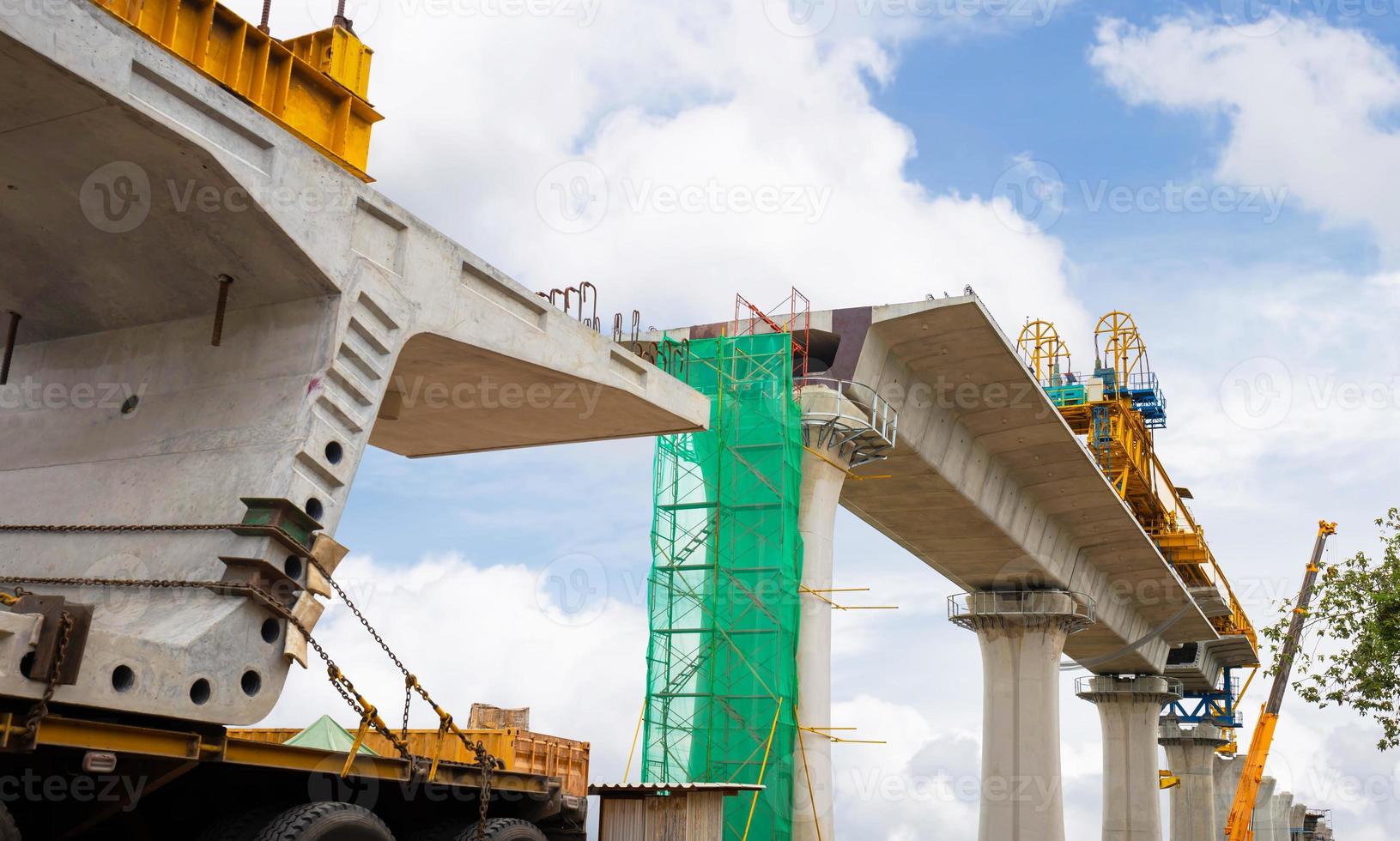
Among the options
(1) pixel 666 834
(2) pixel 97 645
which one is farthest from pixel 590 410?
(2) pixel 97 645

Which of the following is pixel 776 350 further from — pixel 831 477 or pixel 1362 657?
pixel 1362 657

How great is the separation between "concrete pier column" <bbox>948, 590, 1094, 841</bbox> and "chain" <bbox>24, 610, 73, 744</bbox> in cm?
3234

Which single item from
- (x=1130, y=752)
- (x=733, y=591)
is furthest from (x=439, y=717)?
(x=1130, y=752)

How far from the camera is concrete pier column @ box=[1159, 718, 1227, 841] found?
61.3m

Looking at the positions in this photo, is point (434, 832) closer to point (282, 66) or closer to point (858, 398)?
point (282, 66)

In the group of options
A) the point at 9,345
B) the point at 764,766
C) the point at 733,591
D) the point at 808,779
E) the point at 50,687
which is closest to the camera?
the point at 50,687

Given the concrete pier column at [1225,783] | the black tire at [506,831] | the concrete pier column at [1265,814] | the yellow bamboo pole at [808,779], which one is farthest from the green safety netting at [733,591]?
the concrete pier column at [1265,814]

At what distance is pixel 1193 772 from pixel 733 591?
46716 millimetres

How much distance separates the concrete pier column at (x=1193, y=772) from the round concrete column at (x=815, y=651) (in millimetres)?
A: 44149

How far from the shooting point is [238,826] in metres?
10.0

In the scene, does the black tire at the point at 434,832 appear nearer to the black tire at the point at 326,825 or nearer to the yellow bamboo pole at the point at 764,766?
the black tire at the point at 326,825

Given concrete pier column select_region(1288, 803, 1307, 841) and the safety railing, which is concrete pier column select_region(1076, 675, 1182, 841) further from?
concrete pier column select_region(1288, 803, 1307, 841)

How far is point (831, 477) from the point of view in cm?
2447

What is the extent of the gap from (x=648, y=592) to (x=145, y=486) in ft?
40.5
